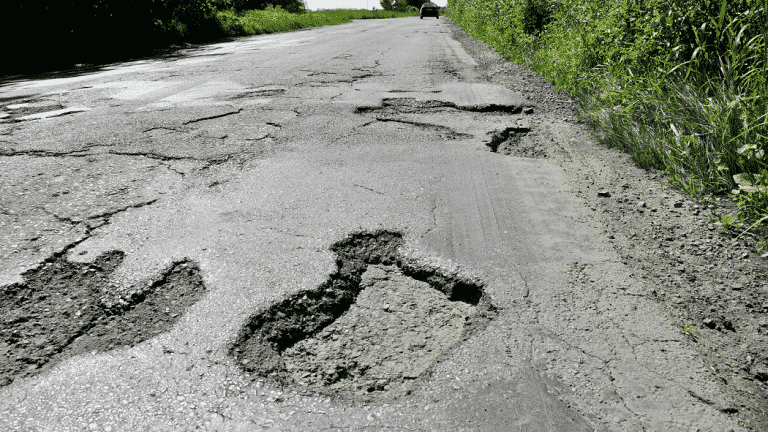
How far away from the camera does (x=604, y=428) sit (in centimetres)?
131

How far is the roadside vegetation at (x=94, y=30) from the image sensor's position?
9703 millimetres

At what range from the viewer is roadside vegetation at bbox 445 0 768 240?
2605 mm

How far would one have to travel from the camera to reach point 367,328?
1744 millimetres

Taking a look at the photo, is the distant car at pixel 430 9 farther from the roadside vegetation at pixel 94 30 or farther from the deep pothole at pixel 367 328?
the deep pothole at pixel 367 328

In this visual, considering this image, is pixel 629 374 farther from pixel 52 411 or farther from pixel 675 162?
pixel 675 162

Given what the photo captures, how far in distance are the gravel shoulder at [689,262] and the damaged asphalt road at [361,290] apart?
0.4 inches

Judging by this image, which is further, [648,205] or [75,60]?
[75,60]

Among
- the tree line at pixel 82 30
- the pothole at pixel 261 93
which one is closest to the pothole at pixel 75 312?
the pothole at pixel 261 93

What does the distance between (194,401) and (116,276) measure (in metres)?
0.87

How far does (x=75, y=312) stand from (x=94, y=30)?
38.5ft

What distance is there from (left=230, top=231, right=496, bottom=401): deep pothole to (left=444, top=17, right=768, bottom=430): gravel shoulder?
483 mm

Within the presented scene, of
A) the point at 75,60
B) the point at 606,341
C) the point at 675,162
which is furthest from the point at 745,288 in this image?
the point at 75,60

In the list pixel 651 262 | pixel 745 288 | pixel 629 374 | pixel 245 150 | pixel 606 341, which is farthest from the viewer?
pixel 245 150

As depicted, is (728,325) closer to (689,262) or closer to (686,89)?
(689,262)
